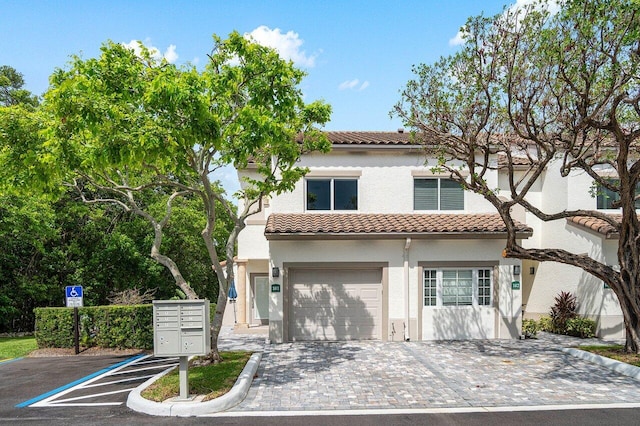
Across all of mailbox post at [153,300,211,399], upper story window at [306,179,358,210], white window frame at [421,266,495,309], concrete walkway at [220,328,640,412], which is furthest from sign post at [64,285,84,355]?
white window frame at [421,266,495,309]

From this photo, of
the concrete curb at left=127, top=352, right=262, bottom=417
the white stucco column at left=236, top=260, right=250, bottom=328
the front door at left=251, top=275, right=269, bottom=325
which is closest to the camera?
the concrete curb at left=127, top=352, right=262, bottom=417

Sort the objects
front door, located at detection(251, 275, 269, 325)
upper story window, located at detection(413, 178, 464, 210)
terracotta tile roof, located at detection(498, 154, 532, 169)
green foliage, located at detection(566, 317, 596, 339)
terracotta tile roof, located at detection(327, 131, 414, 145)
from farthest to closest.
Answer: front door, located at detection(251, 275, 269, 325), upper story window, located at detection(413, 178, 464, 210), terracotta tile roof, located at detection(498, 154, 532, 169), terracotta tile roof, located at detection(327, 131, 414, 145), green foliage, located at detection(566, 317, 596, 339)

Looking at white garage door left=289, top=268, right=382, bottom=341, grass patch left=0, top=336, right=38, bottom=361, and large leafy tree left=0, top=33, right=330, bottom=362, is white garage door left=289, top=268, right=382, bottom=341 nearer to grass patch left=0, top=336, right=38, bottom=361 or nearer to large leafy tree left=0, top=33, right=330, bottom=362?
large leafy tree left=0, top=33, right=330, bottom=362

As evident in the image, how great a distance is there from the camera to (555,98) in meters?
11.0

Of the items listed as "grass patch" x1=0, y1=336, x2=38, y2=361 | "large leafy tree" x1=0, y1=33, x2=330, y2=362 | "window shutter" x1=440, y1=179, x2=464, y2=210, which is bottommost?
"grass patch" x1=0, y1=336, x2=38, y2=361

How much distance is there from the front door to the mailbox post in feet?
31.9

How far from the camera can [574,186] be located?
14.7 metres

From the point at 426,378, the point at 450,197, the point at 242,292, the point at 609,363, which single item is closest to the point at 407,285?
the point at 450,197

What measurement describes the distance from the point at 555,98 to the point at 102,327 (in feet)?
47.4

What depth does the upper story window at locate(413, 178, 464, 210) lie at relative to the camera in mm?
15102

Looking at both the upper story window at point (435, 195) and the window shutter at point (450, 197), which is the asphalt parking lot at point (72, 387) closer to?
the upper story window at point (435, 195)

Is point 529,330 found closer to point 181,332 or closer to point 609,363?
point 609,363

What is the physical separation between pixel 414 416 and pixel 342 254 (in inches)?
269

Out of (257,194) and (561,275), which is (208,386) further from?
(561,275)
